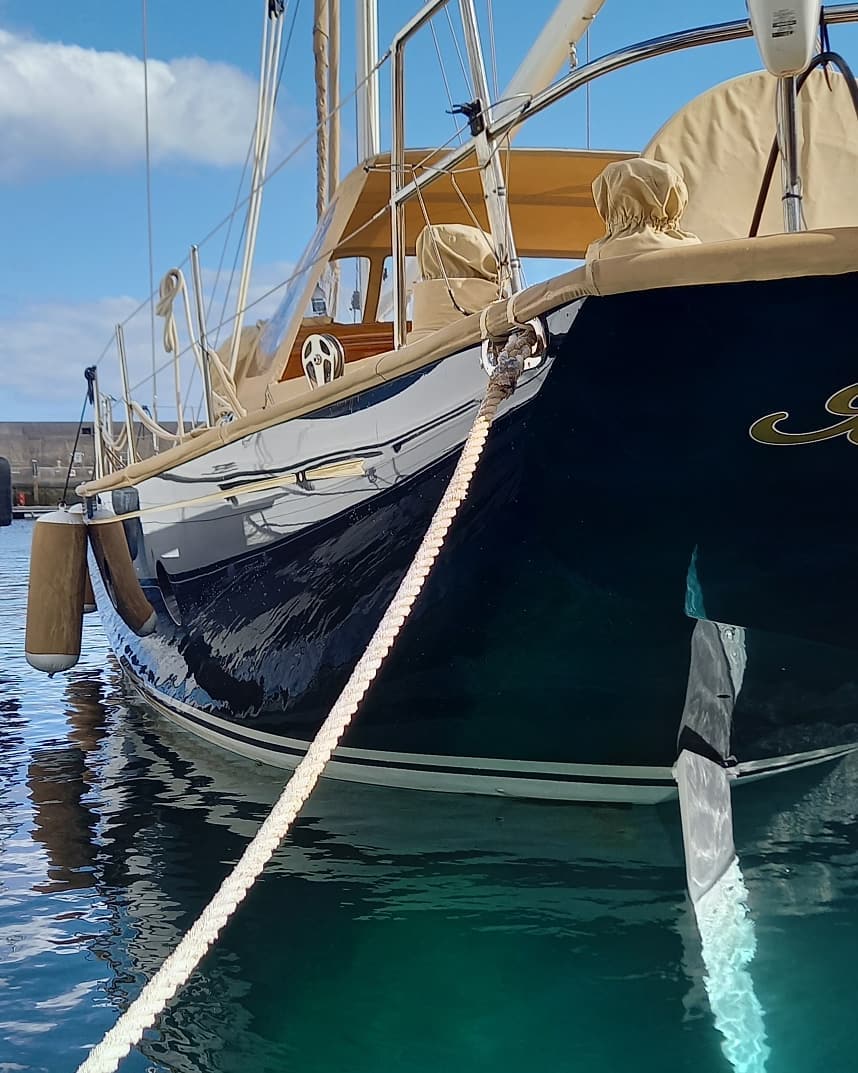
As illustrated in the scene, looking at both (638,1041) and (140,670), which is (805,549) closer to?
(638,1041)

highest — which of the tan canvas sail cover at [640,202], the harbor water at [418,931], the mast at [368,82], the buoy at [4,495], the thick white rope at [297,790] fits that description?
the mast at [368,82]

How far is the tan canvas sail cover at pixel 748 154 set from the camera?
3.78 meters

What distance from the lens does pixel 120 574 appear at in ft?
22.0

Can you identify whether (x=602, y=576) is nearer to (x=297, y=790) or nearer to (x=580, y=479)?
(x=580, y=479)

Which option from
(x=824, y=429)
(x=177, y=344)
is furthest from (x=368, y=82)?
(x=824, y=429)

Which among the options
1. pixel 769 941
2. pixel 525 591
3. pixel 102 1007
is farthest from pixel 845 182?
pixel 102 1007

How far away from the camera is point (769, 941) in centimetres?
331

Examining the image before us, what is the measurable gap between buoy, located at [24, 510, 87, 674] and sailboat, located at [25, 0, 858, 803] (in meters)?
1.60

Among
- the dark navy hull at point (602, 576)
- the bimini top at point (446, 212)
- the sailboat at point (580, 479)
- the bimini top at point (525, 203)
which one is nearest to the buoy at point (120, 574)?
the sailboat at point (580, 479)

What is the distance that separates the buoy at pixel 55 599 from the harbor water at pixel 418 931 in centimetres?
167

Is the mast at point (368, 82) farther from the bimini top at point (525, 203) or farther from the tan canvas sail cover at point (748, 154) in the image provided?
the tan canvas sail cover at point (748, 154)

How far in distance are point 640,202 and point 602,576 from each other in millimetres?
1166

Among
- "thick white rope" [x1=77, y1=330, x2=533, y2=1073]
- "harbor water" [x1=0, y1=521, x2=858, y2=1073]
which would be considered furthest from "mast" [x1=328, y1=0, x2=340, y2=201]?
"thick white rope" [x1=77, y1=330, x2=533, y2=1073]

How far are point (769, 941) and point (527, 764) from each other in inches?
46.0
